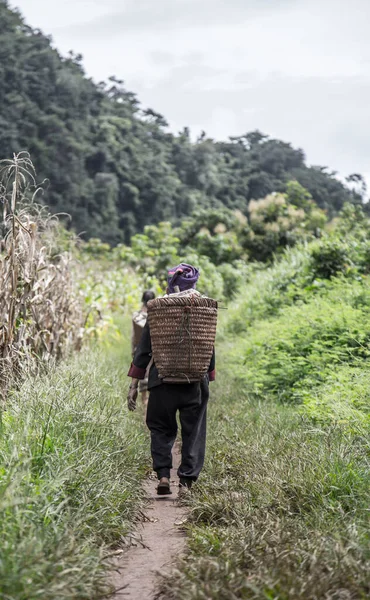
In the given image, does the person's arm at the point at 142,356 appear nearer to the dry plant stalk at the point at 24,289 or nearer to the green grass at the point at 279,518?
the green grass at the point at 279,518

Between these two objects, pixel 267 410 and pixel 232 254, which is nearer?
pixel 267 410

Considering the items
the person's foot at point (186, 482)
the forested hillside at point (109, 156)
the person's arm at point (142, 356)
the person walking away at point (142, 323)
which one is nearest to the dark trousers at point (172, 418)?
the person's foot at point (186, 482)

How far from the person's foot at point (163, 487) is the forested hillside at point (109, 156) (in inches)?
1420

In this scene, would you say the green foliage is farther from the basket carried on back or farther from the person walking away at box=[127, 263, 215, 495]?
the basket carried on back

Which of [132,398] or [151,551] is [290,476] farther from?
[132,398]

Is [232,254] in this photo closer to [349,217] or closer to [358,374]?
[349,217]

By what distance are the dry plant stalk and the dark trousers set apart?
65.7 inches

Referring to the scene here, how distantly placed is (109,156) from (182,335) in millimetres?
46884

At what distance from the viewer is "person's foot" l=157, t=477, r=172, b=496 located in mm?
6301

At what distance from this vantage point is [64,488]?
4605 millimetres

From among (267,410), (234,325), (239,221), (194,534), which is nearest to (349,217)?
(239,221)

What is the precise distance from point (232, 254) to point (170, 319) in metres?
20.7

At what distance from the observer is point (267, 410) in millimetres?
8414

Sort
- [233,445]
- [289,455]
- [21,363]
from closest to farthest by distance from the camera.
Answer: [289,455] → [233,445] → [21,363]
